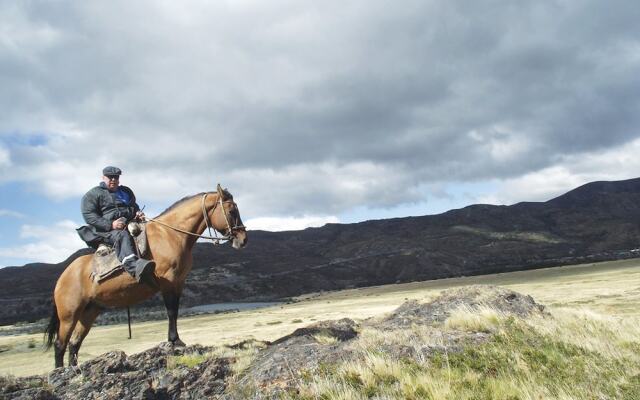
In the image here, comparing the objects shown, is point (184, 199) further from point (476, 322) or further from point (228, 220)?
point (476, 322)

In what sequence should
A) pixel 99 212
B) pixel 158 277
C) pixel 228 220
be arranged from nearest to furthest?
pixel 158 277 → pixel 99 212 → pixel 228 220

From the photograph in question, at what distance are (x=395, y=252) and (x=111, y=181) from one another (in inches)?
4692

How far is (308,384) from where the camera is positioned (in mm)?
6418

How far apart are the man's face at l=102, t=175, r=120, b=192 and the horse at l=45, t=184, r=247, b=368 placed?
3.25ft

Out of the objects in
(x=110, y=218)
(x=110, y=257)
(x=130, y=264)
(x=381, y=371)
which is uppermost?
(x=110, y=218)

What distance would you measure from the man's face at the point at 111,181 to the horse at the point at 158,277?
3.25 ft

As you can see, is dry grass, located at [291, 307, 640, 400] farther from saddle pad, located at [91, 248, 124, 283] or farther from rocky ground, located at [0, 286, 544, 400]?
saddle pad, located at [91, 248, 124, 283]

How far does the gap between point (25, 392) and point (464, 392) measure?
576 centimetres

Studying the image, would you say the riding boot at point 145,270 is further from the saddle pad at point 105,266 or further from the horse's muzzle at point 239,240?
the horse's muzzle at point 239,240

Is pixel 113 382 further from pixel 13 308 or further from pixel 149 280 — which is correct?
pixel 13 308

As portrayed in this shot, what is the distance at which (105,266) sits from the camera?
29.4ft

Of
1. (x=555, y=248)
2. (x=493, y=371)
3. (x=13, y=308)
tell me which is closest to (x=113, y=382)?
(x=493, y=371)

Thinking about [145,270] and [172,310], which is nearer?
[145,270]

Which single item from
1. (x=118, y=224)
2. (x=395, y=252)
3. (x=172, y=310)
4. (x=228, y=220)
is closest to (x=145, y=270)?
(x=172, y=310)
